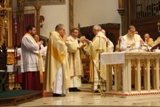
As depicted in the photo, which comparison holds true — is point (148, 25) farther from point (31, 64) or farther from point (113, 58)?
point (31, 64)

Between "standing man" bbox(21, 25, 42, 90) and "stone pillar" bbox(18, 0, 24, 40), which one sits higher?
"stone pillar" bbox(18, 0, 24, 40)

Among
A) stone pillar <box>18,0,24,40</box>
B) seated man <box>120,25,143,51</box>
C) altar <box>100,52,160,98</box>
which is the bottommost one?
altar <box>100,52,160,98</box>

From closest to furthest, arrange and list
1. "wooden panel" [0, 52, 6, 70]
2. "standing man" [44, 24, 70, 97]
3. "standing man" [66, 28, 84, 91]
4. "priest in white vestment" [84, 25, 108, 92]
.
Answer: "standing man" [44, 24, 70, 97] < "wooden panel" [0, 52, 6, 70] < "priest in white vestment" [84, 25, 108, 92] < "standing man" [66, 28, 84, 91]

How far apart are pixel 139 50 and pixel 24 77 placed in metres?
2.87

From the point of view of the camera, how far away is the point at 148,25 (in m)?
12.9

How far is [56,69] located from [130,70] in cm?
173

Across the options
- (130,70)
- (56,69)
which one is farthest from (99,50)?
(56,69)

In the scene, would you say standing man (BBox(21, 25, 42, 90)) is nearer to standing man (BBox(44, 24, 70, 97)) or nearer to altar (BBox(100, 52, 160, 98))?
standing man (BBox(44, 24, 70, 97))

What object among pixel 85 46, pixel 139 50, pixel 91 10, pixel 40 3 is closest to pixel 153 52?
pixel 139 50

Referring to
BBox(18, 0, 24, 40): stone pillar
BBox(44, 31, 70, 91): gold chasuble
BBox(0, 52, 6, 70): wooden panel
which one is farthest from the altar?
BBox(18, 0, 24, 40): stone pillar

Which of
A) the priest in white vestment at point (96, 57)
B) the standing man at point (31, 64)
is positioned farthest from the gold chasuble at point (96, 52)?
the standing man at point (31, 64)

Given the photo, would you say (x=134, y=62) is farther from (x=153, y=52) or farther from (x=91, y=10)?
(x=91, y=10)

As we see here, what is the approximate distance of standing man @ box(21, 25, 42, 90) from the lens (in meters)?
8.56

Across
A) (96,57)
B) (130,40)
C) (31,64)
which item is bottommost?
(31,64)
